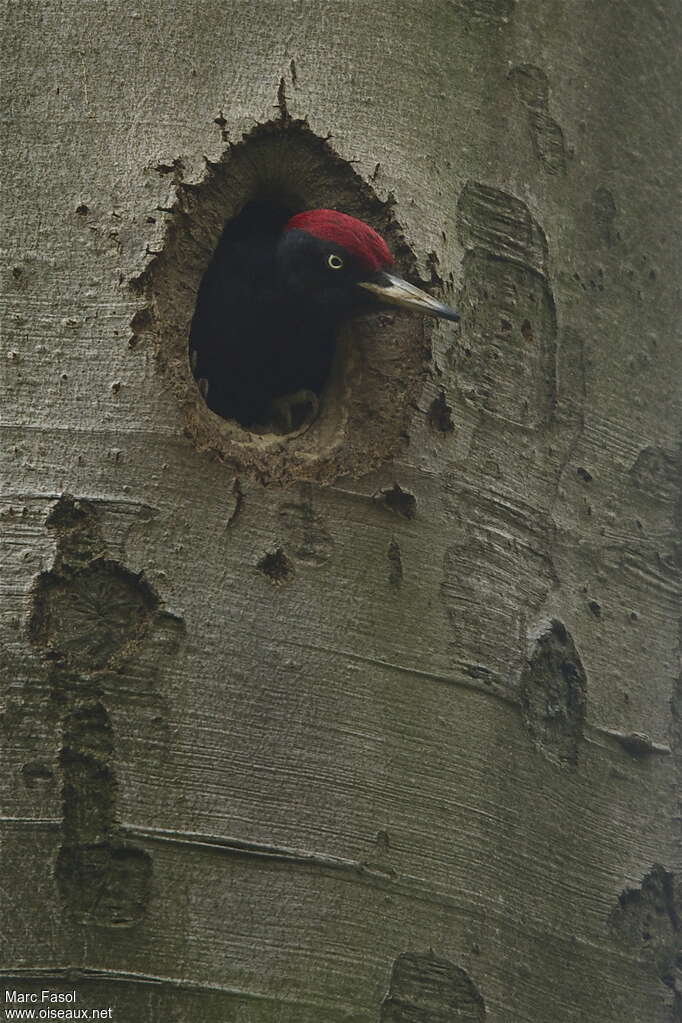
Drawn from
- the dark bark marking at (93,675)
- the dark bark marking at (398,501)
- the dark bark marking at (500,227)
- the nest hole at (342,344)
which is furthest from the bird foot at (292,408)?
the dark bark marking at (93,675)

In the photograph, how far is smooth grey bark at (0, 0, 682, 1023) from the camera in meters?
2.69

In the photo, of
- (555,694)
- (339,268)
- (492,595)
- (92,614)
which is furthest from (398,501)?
(339,268)

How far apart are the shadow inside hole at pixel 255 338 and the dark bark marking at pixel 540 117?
102cm

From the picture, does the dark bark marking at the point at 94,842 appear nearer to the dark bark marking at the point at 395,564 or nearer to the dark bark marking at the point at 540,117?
the dark bark marking at the point at 395,564

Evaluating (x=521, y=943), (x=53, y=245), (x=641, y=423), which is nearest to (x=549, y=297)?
(x=641, y=423)

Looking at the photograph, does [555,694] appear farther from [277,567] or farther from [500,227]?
[500,227]

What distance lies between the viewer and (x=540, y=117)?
11.5 ft

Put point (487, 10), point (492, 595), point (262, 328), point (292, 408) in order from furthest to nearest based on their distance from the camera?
1. point (262, 328)
2. point (292, 408)
3. point (487, 10)
4. point (492, 595)

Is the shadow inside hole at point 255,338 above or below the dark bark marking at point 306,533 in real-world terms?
above

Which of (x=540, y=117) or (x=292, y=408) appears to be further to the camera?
(x=292, y=408)

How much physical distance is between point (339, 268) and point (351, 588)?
1185 mm

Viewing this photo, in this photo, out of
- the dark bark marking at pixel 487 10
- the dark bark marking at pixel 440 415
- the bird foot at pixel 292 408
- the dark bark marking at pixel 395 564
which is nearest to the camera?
the dark bark marking at pixel 395 564

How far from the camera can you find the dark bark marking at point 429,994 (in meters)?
2.77

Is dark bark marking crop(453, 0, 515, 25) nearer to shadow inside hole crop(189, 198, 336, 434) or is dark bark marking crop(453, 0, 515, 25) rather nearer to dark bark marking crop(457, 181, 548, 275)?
dark bark marking crop(457, 181, 548, 275)
